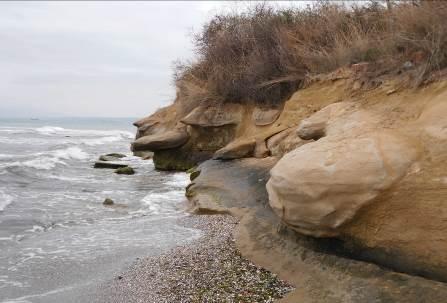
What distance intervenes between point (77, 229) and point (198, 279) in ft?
11.8

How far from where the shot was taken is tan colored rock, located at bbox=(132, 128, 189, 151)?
538 inches

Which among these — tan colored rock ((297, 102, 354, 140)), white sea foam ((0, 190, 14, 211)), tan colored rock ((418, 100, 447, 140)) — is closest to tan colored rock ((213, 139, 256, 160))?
tan colored rock ((297, 102, 354, 140))

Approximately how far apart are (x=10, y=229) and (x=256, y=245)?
4.59 meters

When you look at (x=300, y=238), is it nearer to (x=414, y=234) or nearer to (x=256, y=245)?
(x=256, y=245)

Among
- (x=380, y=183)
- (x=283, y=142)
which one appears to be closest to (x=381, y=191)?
(x=380, y=183)

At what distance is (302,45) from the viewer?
9297 mm

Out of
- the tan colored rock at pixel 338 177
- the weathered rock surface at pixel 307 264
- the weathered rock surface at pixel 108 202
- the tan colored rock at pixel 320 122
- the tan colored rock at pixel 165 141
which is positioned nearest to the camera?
the weathered rock surface at pixel 307 264

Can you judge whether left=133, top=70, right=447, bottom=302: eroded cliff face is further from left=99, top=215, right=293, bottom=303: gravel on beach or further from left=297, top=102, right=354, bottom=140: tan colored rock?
left=99, top=215, right=293, bottom=303: gravel on beach

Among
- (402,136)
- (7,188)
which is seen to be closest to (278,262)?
(402,136)

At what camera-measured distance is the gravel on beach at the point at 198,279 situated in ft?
14.9

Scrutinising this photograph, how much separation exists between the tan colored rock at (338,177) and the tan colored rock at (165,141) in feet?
29.3

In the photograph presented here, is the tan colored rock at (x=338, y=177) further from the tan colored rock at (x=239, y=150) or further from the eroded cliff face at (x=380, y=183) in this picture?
the tan colored rock at (x=239, y=150)

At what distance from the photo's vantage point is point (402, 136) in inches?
181

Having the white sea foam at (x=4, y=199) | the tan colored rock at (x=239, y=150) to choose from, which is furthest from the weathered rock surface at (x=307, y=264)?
the white sea foam at (x=4, y=199)
